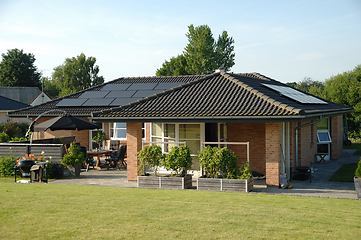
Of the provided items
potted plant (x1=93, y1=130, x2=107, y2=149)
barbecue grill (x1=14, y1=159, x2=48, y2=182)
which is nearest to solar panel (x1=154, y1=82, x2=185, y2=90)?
potted plant (x1=93, y1=130, x2=107, y2=149)

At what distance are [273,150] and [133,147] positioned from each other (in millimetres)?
A: 5353

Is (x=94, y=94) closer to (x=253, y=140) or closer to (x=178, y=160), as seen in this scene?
(x=253, y=140)

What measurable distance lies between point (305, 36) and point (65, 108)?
63.2ft

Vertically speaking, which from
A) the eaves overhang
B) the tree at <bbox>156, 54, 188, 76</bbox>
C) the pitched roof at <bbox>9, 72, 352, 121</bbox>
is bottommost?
the eaves overhang

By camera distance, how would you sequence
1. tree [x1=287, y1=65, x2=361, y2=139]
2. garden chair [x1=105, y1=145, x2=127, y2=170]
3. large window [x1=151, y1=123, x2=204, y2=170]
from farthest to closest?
tree [x1=287, y1=65, x2=361, y2=139], garden chair [x1=105, y1=145, x2=127, y2=170], large window [x1=151, y1=123, x2=204, y2=170]

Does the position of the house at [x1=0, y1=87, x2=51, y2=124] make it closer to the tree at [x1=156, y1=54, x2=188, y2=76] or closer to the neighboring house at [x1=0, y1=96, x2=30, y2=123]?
the neighboring house at [x1=0, y1=96, x2=30, y2=123]

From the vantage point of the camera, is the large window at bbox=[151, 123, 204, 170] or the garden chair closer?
the large window at bbox=[151, 123, 204, 170]

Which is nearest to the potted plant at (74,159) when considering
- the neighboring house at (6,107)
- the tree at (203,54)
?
the neighboring house at (6,107)

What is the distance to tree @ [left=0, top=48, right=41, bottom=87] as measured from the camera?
231 feet

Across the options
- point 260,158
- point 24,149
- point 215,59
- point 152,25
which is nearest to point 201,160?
point 260,158

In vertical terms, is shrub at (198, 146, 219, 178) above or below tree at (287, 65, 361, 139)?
below

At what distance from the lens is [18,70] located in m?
71.4

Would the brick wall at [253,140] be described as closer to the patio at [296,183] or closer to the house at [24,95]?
the patio at [296,183]

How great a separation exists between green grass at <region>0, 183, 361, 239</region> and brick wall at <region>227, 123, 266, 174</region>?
13.4ft
